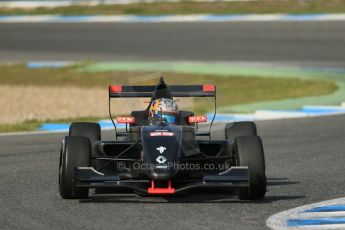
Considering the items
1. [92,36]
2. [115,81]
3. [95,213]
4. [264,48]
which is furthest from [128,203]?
[92,36]

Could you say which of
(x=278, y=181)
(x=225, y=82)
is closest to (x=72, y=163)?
(x=278, y=181)

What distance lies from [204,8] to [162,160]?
25382mm

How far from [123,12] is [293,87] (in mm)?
13296

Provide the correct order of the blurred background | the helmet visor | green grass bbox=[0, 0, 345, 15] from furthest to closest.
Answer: green grass bbox=[0, 0, 345, 15], the blurred background, the helmet visor

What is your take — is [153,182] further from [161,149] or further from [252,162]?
[252,162]

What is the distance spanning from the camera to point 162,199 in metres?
10.6

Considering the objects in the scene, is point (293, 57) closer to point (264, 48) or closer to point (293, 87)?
point (264, 48)

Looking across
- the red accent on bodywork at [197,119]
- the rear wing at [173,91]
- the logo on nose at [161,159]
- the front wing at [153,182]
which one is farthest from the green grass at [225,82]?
the logo on nose at [161,159]

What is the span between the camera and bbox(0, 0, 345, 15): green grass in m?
33.8

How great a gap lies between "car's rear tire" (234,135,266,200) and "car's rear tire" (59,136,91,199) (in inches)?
56.3

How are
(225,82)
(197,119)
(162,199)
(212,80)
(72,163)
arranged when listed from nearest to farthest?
(72,163), (162,199), (197,119), (212,80), (225,82)

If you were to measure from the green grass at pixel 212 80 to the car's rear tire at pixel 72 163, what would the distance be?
7101 millimetres

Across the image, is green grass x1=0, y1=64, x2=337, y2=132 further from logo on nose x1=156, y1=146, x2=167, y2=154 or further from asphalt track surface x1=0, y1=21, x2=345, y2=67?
logo on nose x1=156, y1=146, x2=167, y2=154

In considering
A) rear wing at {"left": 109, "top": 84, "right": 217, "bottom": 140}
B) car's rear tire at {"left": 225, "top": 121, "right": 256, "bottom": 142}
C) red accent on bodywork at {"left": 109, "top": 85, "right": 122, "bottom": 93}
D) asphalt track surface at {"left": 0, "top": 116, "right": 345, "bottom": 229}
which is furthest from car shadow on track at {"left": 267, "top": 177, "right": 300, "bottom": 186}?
red accent on bodywork at {"left": 109, "top": 85, "right": 122, "bottom": 93}
